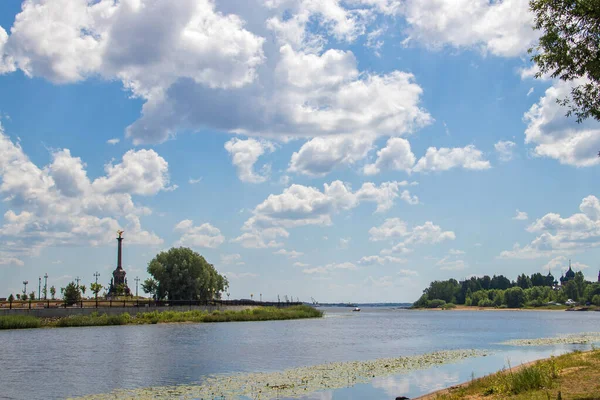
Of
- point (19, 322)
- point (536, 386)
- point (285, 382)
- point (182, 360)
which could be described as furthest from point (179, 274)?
point (536, 386)

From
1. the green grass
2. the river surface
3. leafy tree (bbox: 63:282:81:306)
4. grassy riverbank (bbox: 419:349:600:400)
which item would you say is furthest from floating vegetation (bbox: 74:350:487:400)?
leafy tree (bbox: 63:282:81:306)

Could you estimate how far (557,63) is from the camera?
24.0m

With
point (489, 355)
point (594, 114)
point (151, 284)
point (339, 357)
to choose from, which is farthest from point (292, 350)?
point (151, 284)

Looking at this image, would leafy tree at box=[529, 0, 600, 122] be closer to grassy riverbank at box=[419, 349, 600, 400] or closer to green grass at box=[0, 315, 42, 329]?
grassy riverbank at box=[419, 349, 600, 400]

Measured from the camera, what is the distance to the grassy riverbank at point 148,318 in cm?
8844

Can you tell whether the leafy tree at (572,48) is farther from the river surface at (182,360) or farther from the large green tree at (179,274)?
the large green tree at (179,274)

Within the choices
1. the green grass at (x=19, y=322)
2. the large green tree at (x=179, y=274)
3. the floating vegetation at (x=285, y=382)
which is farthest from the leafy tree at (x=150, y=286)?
the floating vegetation at (x=285, y=382)

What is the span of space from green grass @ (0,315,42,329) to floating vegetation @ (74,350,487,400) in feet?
206

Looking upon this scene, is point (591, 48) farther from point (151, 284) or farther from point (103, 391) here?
point (151, 284)

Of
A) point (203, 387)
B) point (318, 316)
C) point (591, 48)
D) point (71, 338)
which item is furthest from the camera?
point (318, 316)

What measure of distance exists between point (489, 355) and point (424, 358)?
646 cm

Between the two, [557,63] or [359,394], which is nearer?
[557,63]

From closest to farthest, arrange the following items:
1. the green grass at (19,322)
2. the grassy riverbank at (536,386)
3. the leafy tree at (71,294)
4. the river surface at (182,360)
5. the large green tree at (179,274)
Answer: the grassy riverbank at (536,386), the river surface at (182,360), the green grass at (19,322), the leafy tree at (71,294), the large green tree at (179,274)

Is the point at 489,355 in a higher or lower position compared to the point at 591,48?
lower
